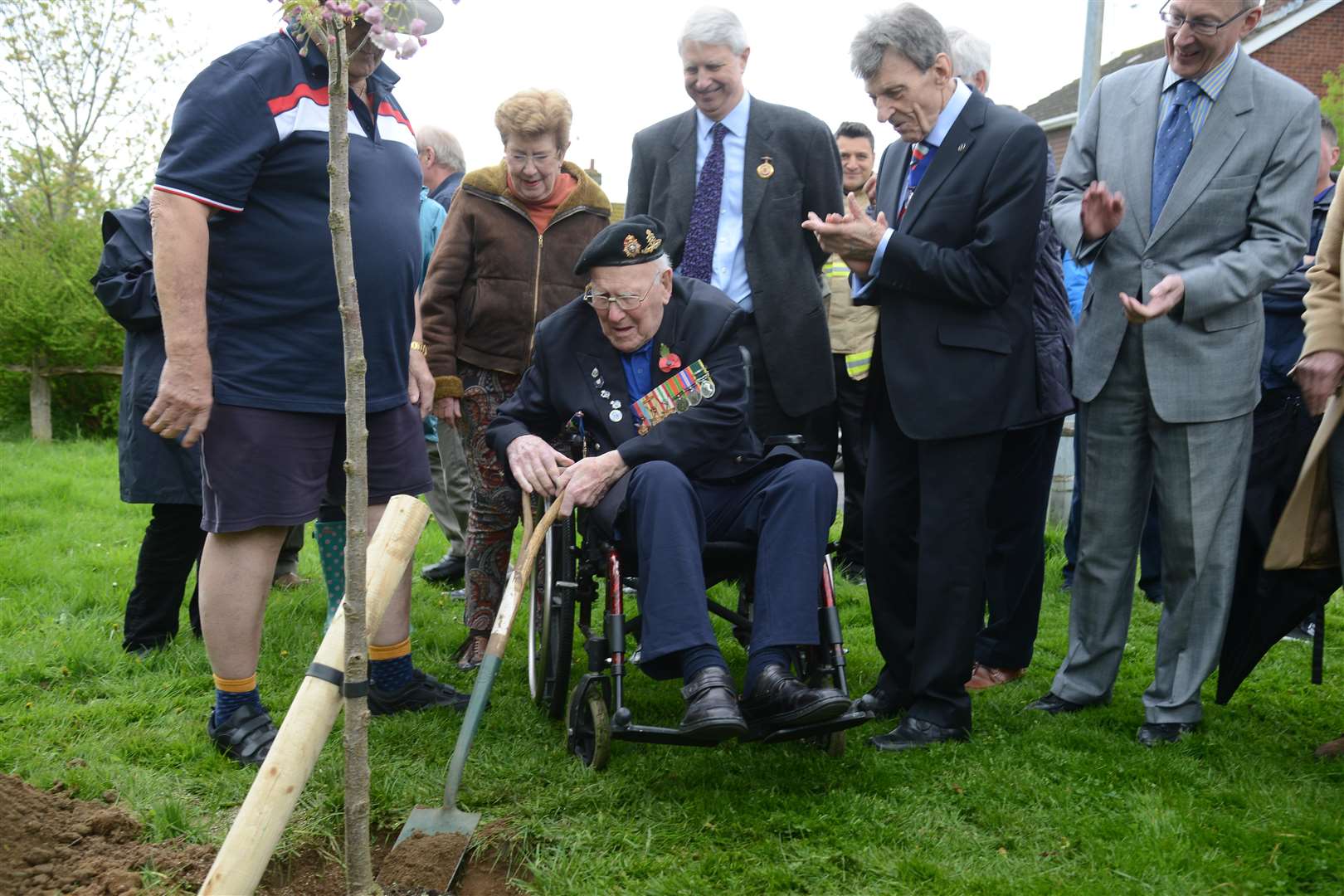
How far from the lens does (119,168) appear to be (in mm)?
14625

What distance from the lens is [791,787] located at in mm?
3166

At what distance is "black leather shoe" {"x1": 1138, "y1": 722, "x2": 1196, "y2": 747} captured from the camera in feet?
11.5

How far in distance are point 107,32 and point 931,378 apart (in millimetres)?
13849

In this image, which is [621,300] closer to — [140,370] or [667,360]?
[667,360]

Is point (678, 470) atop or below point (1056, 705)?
atop

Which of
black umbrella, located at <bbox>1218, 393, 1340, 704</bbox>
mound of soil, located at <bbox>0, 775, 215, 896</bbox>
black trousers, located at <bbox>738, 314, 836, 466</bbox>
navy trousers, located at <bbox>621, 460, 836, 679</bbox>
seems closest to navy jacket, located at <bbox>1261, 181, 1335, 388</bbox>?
Answer: black umbrella, located at <bbox>1218, 393, 1340, 704</bbox>

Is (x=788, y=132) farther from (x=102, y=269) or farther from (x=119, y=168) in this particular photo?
(x=119, y=168)

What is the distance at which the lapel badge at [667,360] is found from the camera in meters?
3.64

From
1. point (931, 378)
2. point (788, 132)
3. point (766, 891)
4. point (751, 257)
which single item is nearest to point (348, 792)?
point (766, 891)

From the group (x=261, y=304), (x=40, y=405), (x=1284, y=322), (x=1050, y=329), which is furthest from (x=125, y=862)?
(x=40, y=405)

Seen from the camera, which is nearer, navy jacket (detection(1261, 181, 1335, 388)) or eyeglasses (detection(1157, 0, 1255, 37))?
eyeglasses (detection(1157, 0, 1255, 37))

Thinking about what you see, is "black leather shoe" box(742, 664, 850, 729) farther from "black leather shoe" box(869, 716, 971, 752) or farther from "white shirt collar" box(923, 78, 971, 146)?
"white shirt collar" box(923, 78, 971, 146)

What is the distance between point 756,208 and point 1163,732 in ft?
7.57

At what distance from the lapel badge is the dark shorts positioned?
884 mm
